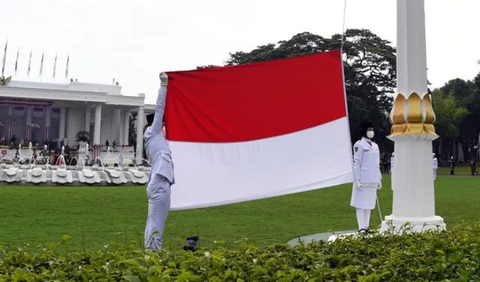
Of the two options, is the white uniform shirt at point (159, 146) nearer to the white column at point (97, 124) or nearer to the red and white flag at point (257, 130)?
the red and white flag at point (257, 130)

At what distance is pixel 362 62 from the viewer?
3984 cm

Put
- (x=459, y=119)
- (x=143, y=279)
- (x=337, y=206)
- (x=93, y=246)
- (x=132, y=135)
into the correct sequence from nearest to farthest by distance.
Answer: (x=143, y=279) < (x=93, y=246) < (x=337, y=206) < (x=459, y=119) < (x=132, y=135)

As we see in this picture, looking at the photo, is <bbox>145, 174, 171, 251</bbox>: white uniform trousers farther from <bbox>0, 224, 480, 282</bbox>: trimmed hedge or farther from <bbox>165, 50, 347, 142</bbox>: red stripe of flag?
<bbox>0, 224, 480, 282</bbox>: trimmed hedge

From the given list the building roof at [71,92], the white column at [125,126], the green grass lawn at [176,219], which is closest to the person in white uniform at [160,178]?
the green grass lawn at [176,219]

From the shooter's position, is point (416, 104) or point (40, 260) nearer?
point (40, 260)

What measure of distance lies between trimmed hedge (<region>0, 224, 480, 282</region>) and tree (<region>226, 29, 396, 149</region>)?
3603 centimetres

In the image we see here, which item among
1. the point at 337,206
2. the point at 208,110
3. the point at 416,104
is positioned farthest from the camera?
the point at 337,206

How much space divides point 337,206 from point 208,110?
8.88 m

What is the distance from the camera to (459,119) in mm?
47719

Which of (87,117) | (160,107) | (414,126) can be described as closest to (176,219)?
(160,107)

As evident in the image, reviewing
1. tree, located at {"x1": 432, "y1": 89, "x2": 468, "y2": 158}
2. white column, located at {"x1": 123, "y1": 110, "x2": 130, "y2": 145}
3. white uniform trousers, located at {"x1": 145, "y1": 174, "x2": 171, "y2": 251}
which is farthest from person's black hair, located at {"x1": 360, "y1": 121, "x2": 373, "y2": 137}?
white column, located at {"x1": 123, "y1": 110, "x2": 130, "y2": 145}

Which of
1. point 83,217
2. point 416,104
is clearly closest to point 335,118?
point 416,104

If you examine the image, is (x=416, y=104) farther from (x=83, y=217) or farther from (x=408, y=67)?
(x=83, y=217)

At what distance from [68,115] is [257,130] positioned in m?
44.3
